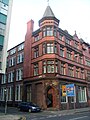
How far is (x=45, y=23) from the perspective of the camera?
3412 cm

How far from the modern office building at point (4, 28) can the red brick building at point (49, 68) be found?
8.27 m

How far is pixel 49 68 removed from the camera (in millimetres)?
31938

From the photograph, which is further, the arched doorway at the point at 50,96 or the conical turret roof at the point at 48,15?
the conical turret roof at the point at 48,15

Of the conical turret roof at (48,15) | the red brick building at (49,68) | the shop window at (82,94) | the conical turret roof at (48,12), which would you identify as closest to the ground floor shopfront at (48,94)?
the red brick building at (49,68)

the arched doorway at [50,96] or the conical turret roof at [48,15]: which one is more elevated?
the conical turret roof at [48,15]

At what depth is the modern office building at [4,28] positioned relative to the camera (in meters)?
Answer: 26.5

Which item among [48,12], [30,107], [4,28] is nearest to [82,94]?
[30,107]

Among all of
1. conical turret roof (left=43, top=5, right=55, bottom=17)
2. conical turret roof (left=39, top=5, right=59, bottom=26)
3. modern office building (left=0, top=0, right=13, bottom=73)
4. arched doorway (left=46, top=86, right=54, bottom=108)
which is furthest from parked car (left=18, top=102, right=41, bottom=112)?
conical turret roof (left=43, top=5, right=55, bottom=17)

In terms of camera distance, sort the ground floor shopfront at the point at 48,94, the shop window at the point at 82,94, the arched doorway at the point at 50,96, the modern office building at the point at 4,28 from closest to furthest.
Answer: the modern office building at the point at 4,28, the ground floor shopfront at the point at 48,94, the arched doorway at the point at 50,96, the shop window at the point at 82,94

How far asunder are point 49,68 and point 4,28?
35.8ft

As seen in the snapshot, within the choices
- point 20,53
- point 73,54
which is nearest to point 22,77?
point 20,53

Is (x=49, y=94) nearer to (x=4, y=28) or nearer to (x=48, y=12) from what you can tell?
(x=4, y=28)

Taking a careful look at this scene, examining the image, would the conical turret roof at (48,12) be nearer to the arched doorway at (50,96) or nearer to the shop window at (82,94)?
the arched doorway at (50,96)

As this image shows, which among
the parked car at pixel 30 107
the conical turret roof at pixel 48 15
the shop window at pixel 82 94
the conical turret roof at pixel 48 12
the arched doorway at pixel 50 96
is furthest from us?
the shop window at pixel 82 94
